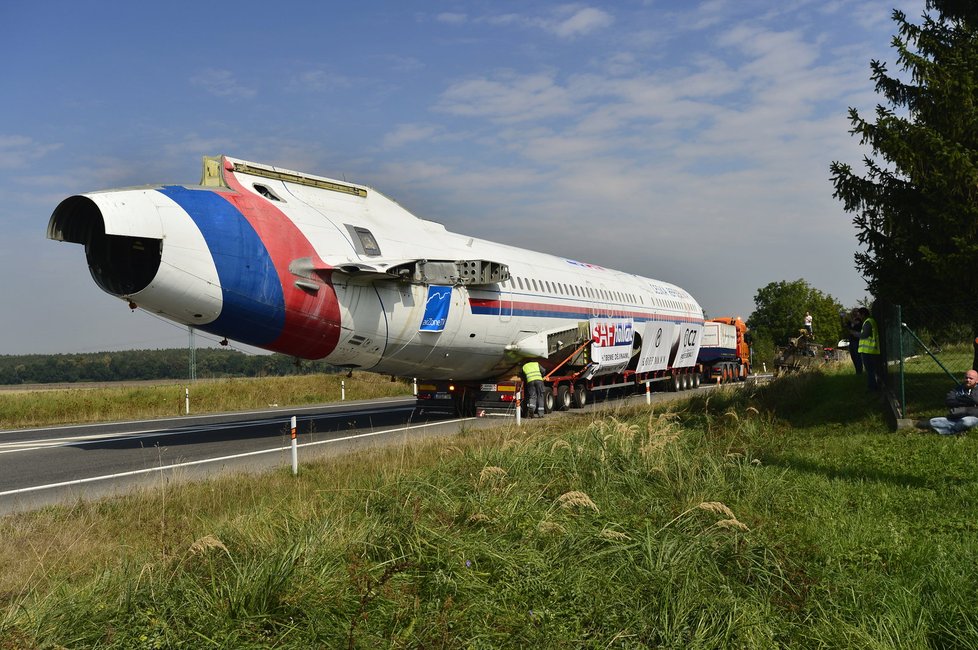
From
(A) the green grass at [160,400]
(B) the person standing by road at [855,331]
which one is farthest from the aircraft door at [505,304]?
(B) the person standing by road at [855,331]

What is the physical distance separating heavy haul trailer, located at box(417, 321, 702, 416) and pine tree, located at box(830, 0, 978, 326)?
768 centimetres

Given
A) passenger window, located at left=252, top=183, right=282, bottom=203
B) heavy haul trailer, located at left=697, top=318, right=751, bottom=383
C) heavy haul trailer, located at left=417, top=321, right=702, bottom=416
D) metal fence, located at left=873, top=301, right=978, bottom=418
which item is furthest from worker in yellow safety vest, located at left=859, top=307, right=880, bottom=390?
heavy haul trailer, located at left=697, top=318, right=751, bottom=383

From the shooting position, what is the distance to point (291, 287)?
41.2ft

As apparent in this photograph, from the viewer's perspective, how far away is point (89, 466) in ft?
40.9

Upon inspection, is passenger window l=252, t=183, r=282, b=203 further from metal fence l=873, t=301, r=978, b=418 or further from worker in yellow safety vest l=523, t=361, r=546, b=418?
metal fence l=873, t=301, r=978, b=418

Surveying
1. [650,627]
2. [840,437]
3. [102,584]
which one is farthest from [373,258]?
→ [650,627]

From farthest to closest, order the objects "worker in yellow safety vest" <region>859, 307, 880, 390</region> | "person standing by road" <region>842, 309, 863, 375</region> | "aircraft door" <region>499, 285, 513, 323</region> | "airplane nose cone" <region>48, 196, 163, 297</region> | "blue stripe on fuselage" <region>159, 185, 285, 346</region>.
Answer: "person standing by road" <region>842, 309, 863, 375</region> → "aircraft door" <region>499, 285, 513, 323</region> → "worker in yellow safety vest" <region>859, 307, 880, 390</region> → "blue stripe on fuselage" <region>159, 185, 285, 346</region> → "airplane nose cone" <region>48, 196, 163, 297</region>

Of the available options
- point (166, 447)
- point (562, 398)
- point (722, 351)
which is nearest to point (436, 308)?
point (166, 447)

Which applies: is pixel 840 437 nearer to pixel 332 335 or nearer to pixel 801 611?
pixel 801 611

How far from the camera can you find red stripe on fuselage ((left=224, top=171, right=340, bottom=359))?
1245cm

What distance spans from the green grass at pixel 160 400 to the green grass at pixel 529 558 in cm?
1733

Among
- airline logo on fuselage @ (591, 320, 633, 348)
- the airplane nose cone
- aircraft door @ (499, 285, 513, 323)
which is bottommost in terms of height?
airline logo on fuselage @ (591, 320, 633, 348)

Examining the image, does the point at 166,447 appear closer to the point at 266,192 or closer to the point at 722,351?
the point at 266,192

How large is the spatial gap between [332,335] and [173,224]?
3.44 m
